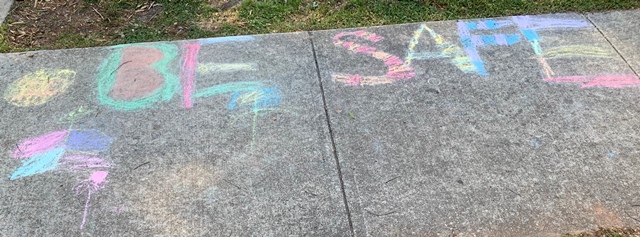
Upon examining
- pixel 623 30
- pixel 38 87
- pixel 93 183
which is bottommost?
pixel 93 183

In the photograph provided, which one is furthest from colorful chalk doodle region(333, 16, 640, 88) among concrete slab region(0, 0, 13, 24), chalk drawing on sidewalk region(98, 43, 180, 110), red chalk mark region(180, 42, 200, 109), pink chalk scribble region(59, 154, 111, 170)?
concrete slab region(0, 0, 13, 24)

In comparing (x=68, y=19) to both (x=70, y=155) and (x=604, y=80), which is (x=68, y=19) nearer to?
(x=70, y=155)

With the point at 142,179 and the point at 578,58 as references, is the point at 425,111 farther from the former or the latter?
the point at 142,179

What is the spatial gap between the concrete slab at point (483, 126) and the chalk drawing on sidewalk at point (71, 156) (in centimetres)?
137

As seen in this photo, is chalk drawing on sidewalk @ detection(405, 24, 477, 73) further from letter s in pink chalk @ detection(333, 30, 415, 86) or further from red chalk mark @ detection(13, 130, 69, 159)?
red chalk mark @ detection(13, 130, 69, 159)

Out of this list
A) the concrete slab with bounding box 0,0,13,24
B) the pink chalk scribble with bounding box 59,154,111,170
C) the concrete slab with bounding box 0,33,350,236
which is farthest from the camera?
the concrete slab with bounding box 0,0,13,24

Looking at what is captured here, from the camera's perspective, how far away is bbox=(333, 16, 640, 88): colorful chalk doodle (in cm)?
347

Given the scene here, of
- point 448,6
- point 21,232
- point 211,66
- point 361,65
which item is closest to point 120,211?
point 21,232

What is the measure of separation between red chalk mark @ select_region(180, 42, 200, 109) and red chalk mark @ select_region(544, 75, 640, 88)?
2407 millimetres

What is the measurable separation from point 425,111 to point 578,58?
1.30 metres

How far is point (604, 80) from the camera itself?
344 centimetres

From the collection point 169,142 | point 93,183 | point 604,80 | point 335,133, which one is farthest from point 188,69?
point 604,80

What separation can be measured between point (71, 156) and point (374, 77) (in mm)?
1964

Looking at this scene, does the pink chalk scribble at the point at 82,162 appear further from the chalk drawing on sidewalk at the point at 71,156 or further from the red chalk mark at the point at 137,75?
the red chalk mark at the point at 137,75
